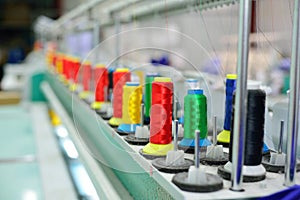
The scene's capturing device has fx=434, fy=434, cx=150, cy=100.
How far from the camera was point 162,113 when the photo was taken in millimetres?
944

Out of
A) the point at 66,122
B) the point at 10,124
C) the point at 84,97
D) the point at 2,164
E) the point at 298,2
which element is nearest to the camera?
the point at 298,2

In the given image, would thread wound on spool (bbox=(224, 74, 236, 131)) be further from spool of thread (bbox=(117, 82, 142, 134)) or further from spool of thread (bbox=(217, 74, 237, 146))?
spool of thread (bbox=(117, 82, 142, 134))

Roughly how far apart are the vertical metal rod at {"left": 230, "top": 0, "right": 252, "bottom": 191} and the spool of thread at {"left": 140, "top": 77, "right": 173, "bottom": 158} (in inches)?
8.6

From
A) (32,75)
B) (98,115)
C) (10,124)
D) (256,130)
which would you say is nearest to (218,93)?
(98,115)

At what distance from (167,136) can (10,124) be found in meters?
3.21

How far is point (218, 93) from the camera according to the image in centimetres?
150

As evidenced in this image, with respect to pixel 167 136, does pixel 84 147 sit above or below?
below

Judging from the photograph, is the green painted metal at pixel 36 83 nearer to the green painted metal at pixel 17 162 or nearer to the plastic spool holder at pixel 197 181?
the green painted metal at pixel 17 162

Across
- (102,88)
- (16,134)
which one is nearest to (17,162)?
(16,134)

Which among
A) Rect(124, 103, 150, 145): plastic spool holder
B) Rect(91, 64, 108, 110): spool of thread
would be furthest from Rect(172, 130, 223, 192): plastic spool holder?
Rect(91, 64, 108, 110): spool of thread

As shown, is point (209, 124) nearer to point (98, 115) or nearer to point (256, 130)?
point (256, 130)

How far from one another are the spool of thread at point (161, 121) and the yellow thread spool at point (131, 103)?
0.22m

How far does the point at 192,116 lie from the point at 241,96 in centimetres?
25

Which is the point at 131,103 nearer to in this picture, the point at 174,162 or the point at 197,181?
the point at 174,162
